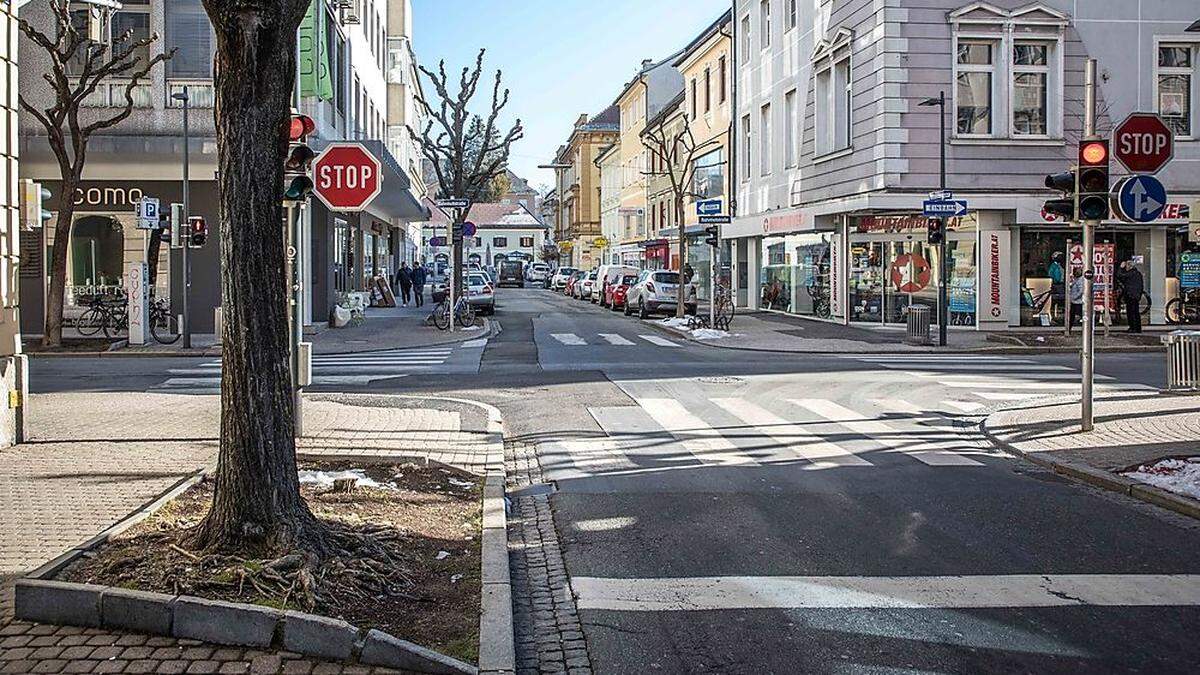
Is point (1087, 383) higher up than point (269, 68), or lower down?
lower down

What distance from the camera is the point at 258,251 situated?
660cm

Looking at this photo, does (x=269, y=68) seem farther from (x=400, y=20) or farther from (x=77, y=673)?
(x=400, y=20)

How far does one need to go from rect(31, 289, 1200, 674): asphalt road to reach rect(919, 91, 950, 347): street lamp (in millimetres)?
7886

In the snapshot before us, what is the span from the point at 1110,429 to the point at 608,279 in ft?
116

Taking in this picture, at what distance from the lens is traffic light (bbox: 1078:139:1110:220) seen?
12930mm

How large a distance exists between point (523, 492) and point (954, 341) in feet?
63.2

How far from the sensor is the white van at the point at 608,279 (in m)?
46.9

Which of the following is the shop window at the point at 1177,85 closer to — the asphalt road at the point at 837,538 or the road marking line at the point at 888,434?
the asphalt road at the point at 837,538

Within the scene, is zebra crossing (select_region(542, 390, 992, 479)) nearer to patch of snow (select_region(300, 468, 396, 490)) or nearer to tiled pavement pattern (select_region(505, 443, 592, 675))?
tiled pavement pattern (select_region(505, 443, 592, 675))

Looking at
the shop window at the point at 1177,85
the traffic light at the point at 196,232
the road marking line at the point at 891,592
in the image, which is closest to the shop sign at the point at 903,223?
the shop window at the point at 1177,85

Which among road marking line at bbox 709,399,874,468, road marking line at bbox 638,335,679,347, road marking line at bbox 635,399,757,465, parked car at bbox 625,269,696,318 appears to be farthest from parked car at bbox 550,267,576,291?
road marking line at bbox 709,399,874,468

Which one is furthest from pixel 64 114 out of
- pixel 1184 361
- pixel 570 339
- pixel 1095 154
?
pixel 1184 361

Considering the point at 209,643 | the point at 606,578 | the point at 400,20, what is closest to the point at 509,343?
the point at 606,578

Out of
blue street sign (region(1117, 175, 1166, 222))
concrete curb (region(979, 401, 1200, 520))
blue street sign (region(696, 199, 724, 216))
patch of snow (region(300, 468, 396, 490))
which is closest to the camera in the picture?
patch of snow (region(300, 468, 396, 490))
